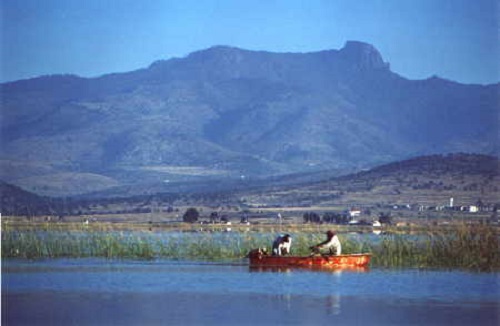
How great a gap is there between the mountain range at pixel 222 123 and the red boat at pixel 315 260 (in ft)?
227

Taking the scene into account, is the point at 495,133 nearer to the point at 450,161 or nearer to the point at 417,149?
the point at 417,149

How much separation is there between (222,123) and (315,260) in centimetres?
12173

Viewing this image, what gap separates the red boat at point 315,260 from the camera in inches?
1200

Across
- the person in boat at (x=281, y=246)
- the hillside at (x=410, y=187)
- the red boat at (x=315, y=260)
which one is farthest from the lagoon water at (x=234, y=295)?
the hillside at (x=410, y=187)

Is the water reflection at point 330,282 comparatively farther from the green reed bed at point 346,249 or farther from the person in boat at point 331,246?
the green reed bed at point 346,249

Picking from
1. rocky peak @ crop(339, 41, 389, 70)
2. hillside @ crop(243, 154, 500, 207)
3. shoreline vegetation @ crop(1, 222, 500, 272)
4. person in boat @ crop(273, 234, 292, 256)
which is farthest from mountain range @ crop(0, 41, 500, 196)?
person in boat @ crop(273, 234, 292, 256)

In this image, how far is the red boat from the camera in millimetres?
30469

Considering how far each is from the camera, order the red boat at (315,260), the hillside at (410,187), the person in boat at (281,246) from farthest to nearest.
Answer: the hillside at (410,187)
the person in boat at (281,246)
the red boat at (315,260)

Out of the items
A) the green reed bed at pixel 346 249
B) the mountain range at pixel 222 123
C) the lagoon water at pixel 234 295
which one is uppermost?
the mountain range at pixel 222 123

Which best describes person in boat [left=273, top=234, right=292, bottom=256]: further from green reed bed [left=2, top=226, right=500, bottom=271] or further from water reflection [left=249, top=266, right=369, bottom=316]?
green reed bed [left=2, top=226, right=500, bottom=271]

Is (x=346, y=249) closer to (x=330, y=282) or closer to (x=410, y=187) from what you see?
(x=330, y=282)

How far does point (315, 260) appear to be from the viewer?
30.7 meters

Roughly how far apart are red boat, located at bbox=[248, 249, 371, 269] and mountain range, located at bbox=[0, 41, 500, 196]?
69.3m

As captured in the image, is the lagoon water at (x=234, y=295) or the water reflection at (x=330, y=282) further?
the water reflection at (x=330, y=282)
